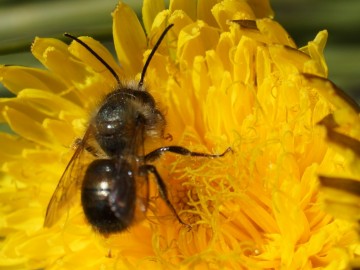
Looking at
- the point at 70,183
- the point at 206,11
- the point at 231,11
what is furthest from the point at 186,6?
the point at 70,183

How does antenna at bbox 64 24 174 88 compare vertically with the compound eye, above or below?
above

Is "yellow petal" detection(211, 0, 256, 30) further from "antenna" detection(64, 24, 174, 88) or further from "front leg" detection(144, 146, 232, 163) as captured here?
"front leg" detection(144, 146, 232, 163)

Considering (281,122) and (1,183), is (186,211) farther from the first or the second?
(1,183)

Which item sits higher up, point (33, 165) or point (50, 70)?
point (50, 70)

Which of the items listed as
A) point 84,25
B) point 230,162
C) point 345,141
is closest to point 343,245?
point 345,141

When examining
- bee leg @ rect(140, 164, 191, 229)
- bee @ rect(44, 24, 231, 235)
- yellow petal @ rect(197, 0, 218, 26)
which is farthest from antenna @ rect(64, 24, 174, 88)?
bee leg @ rect(140, 164, 191, 229)

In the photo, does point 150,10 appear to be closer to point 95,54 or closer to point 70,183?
point 95,54

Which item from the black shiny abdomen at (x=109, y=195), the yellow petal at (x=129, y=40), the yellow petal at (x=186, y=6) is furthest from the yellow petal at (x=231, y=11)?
the black shiny abdomen at (x=109, y=195)
